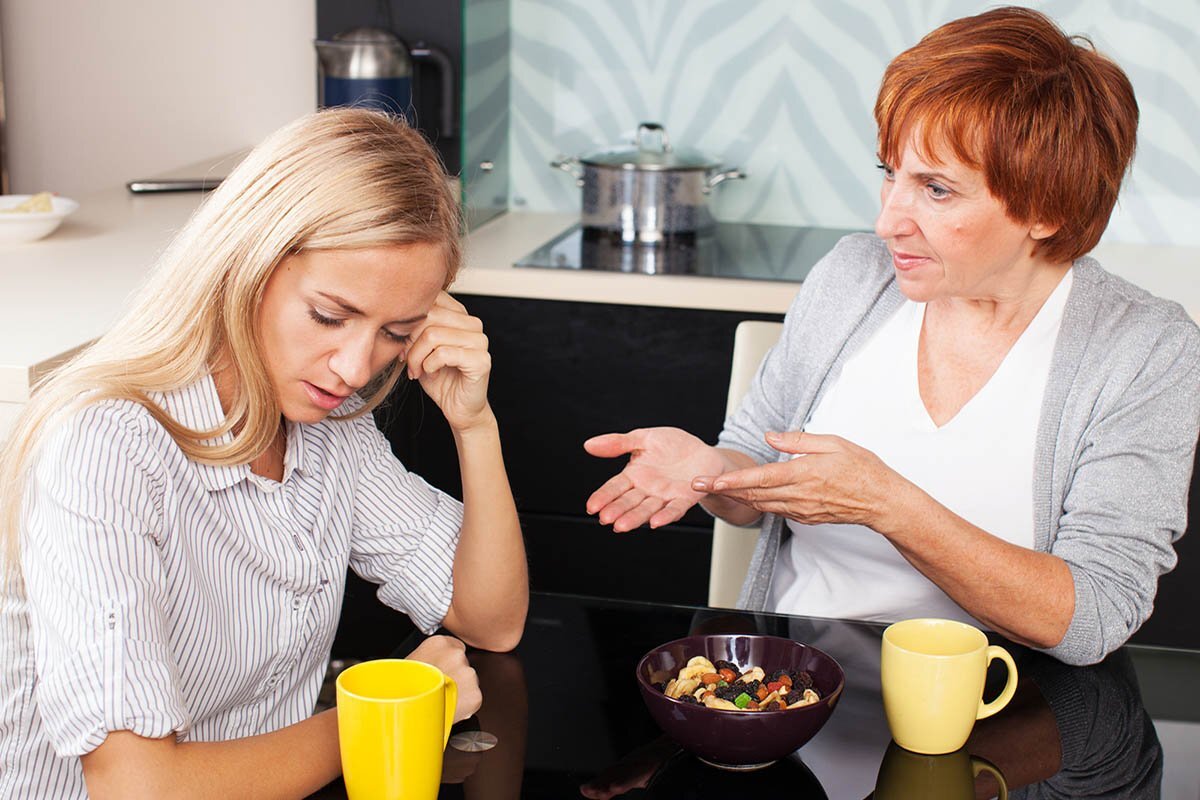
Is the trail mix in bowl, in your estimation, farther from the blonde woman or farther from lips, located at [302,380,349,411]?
lips, located at [302,380,349,411]

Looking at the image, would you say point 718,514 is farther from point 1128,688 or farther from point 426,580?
point 1128,688

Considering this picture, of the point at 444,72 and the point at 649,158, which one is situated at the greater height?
the point at 444,72

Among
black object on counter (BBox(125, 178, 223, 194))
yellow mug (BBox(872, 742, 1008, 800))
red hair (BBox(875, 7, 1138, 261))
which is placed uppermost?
red hair (BBox(875, 7, 1138, 261))

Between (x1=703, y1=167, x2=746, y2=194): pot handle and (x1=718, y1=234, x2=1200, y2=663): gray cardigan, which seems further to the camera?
(x1=703, y1=167, x2=746, y2=194): pot handle

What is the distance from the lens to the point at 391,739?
0.91 meters

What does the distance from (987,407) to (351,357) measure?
0.76 m

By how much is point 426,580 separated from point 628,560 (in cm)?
112

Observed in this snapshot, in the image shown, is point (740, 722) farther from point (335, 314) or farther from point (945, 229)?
point (945, 229)

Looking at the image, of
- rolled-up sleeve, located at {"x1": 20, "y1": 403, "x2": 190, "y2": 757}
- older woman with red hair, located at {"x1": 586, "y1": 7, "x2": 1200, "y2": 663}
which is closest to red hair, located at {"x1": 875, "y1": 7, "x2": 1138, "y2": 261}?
older woman with red hair, located at {"x1": 586, "y1": 7, "x2": 1200, "y2": 663}

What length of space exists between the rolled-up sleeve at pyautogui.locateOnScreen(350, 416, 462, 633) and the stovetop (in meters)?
0.98

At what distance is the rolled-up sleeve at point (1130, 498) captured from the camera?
51.8 inches

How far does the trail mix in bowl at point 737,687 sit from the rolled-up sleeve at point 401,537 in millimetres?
354

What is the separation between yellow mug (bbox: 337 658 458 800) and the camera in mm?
908

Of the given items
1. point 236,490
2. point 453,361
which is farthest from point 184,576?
point 453,361
